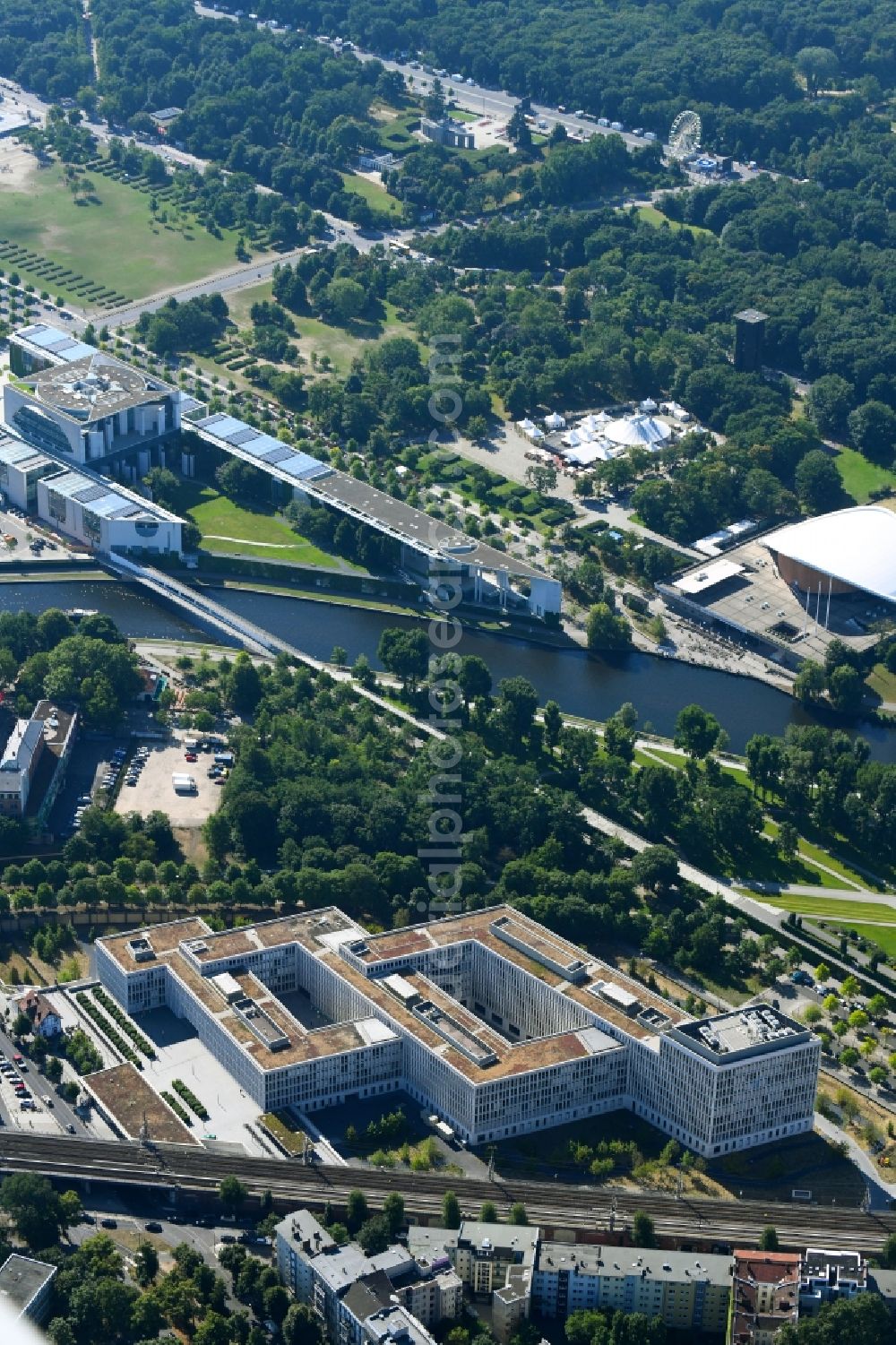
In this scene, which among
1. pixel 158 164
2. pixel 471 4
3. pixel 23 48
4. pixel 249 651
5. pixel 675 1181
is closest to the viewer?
pixel 675 1181

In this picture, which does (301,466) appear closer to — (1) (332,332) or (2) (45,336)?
(2) (45,336)

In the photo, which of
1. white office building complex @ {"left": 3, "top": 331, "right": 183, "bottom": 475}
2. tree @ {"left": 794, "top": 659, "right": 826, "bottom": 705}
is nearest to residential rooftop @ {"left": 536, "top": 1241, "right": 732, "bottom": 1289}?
tree @ {"left": 794, "top": 659, "right": 826, "bottom": 705}

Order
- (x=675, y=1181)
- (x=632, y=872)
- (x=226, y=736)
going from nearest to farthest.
Answer: (x=675, y=1181)
(x=632, y=872)
(x=226, y=736)

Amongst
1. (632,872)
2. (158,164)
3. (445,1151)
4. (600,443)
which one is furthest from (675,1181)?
(158,164)

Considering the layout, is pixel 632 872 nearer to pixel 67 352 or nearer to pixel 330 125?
pixel 67 352

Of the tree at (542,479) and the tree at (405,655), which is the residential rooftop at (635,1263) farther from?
the tree at (542,479)

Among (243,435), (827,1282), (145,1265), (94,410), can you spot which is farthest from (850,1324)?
(94,410)

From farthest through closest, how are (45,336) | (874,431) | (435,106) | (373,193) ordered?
(435,106), (373,193), (45,336), (874,431)

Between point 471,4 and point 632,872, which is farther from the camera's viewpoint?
point 471,4
